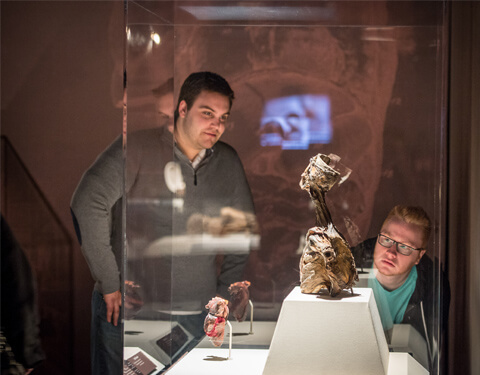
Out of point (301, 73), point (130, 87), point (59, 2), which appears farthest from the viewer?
point (59, 2)

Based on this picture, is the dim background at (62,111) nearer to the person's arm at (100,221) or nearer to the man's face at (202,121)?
the person's arm at (100,221)

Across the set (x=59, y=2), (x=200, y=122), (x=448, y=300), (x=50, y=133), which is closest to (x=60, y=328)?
(x=50, y=133)

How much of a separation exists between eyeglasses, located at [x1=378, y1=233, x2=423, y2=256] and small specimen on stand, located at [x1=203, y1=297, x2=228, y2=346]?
62 centimetres

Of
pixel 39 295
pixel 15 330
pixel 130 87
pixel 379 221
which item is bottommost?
pixel 15 330

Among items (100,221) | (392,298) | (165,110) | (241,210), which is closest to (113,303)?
(100,221)

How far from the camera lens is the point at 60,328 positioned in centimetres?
280

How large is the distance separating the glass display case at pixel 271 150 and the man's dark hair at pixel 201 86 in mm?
23

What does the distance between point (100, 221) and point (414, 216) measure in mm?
1318

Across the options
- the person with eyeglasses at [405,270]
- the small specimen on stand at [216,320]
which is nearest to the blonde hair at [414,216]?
the person with eyeglasses at [405,270]

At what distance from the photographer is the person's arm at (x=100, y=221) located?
102 inches

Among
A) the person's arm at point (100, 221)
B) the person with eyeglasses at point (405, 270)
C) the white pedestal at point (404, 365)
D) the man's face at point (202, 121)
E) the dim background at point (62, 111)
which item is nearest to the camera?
the white pedestal at point (404, 365)

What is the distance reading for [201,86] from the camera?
2.23 m

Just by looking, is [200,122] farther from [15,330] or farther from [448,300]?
[15,330]

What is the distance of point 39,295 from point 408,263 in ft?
5.62
